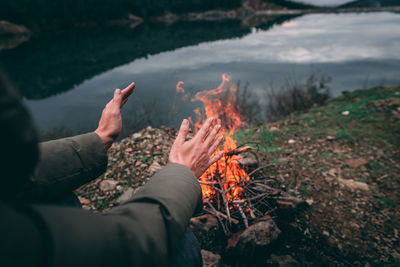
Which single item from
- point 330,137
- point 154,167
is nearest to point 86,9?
point 154,167

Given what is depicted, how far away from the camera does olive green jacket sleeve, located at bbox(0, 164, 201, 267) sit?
1.90 ft

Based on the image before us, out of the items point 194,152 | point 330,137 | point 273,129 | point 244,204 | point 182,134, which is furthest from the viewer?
point 273,129

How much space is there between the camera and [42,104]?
17.6m

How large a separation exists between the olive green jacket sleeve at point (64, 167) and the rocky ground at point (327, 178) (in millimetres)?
1817

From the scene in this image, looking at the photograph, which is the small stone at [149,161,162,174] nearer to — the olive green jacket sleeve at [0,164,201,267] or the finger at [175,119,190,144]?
the finger at [175,119,190,144]

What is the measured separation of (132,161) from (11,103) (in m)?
4.16

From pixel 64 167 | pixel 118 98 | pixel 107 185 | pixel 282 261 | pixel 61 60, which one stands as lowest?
pixel 282 261

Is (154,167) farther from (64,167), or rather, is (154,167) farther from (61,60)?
(61,60)

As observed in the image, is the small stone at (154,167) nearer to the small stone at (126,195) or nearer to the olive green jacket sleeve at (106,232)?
the small stone at (126,195)

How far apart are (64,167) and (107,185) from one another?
8.82ft

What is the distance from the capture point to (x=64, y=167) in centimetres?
160

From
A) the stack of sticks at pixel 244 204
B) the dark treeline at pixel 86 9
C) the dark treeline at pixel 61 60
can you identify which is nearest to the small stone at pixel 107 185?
the stack of sticks at pixel 244 204

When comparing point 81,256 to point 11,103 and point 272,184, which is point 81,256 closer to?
point 11,103

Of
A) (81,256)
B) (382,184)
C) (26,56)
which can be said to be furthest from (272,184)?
(26,56)
